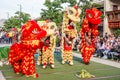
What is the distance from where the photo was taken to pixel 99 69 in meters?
12.4

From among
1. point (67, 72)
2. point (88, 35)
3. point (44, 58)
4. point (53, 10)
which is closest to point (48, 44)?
point (44, 58)

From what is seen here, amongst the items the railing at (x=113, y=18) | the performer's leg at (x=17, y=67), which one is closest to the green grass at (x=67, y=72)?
the performer's leg at (x=17, y=67)

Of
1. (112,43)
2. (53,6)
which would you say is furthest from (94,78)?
(53,6)

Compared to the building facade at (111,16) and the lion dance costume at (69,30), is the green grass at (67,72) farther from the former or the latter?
the building facade at (111,16)

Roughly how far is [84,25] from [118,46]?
2.62 m

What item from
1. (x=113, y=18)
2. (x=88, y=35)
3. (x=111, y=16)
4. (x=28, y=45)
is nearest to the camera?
(x=28, y=45)

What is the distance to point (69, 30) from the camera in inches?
531

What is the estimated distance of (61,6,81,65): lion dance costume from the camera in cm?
1337

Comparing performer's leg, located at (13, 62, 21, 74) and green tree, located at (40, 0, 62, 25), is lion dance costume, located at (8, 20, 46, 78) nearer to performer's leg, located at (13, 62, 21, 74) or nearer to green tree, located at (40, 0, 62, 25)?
performer's leg, located at (13, 62, 21, 74)

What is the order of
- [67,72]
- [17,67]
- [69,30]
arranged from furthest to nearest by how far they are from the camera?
1. [69,30]
2. [67,72]
3. [17,67]

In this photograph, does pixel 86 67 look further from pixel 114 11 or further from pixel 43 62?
pixel 114 11

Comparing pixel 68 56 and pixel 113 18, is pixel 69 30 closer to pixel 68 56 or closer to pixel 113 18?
pixel 68 56

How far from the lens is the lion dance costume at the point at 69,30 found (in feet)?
43.9

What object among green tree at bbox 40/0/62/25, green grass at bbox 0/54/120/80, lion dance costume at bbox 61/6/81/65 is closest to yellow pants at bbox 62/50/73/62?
lion dance costume at bbox 61/6/81/65
